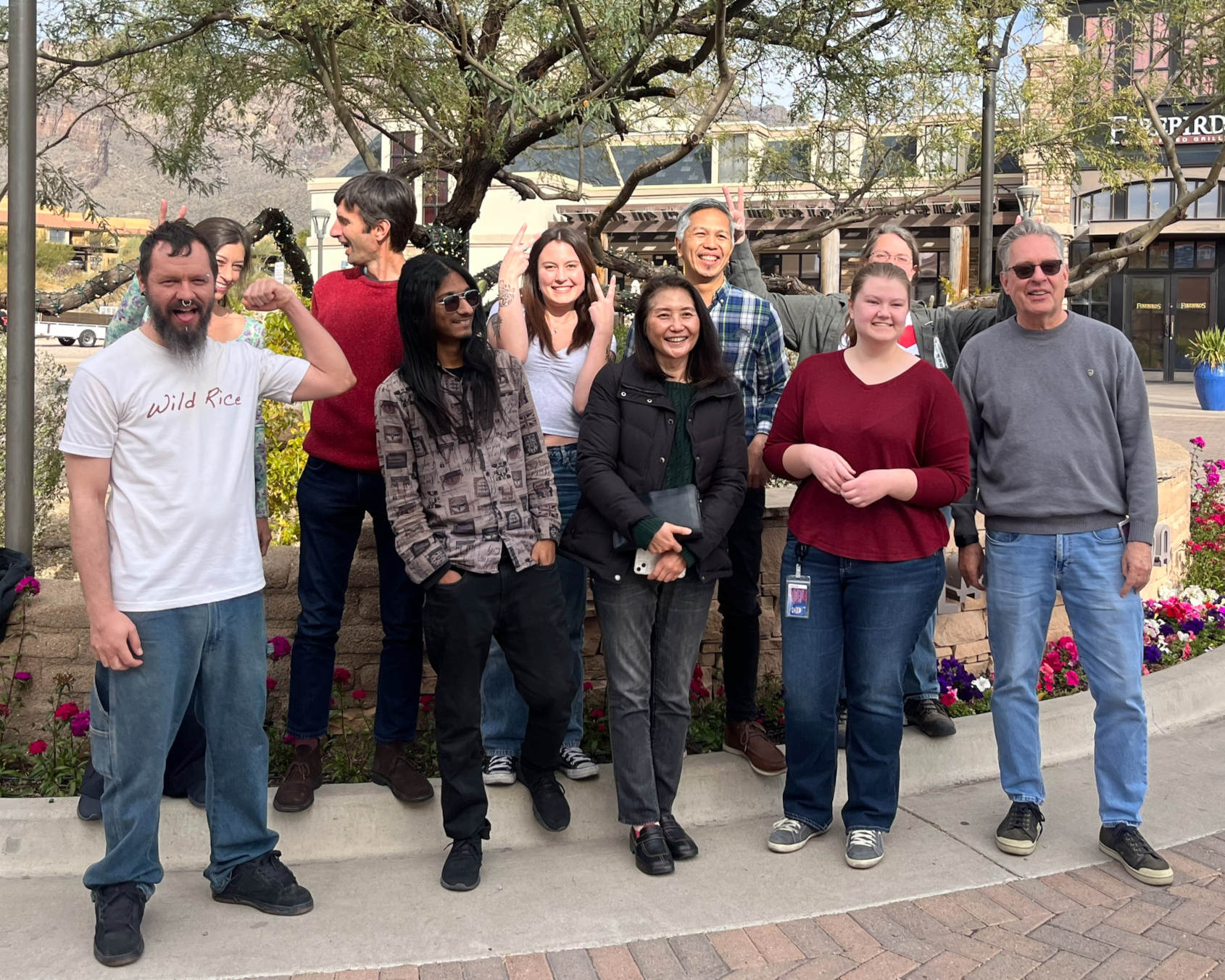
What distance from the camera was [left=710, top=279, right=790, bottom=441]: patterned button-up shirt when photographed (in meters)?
4.43

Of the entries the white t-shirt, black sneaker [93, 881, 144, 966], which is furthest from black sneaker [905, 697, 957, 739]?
black sneaker [93, 881, 144, 966]

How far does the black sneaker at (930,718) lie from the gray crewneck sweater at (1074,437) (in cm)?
108

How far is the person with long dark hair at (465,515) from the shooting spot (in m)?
3.69

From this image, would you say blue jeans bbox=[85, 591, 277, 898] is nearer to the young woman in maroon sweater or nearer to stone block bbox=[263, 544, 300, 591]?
stone block bbox=[263, 544, 300, 591]

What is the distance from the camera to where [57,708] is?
4.48m

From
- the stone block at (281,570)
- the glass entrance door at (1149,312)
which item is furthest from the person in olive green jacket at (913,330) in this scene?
the glass entrance door at (1149,312)

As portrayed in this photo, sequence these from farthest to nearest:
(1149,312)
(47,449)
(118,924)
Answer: (1149,312) → (47,449) → (118,924)

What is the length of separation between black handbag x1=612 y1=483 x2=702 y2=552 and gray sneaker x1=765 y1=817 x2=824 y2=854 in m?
1.05

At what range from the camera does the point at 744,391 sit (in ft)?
14.8

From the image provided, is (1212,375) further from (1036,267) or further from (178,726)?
(178,726)

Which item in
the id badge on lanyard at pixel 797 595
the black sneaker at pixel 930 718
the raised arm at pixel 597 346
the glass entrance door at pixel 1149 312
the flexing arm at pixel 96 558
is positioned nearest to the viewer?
the flexing arm at pixel 96 558

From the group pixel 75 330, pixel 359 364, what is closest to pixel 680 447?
pixel 359 364

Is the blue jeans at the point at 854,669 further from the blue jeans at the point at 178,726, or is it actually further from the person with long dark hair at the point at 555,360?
the blue jeans at the point at 178,726

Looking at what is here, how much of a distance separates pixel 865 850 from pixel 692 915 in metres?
0.68
